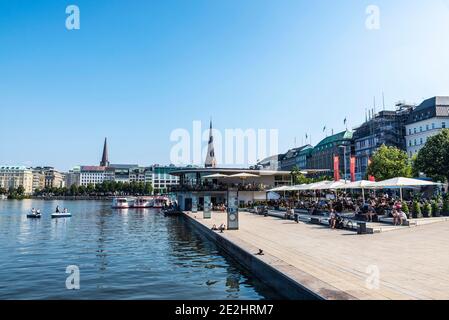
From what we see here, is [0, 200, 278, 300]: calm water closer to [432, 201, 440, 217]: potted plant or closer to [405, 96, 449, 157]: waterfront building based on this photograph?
[432, 201, 440, 217]: potted plant

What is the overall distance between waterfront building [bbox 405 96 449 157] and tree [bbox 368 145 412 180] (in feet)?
72.2

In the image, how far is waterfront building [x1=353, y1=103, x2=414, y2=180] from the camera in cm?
10756

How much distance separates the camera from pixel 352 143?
449ft

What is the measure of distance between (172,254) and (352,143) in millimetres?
123836

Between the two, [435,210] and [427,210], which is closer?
[427,210]

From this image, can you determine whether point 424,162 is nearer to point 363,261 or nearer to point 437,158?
point 437,158

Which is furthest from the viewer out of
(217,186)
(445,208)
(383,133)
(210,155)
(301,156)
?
(301,156)

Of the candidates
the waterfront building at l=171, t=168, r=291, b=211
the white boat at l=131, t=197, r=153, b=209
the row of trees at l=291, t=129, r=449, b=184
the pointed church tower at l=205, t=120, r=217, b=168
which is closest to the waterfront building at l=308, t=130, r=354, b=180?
the pointed church tower at l=205, t=120, r=217, b=168

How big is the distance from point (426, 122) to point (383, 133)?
55.5 ft

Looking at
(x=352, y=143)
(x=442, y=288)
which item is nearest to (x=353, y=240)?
(x=442, y=288)

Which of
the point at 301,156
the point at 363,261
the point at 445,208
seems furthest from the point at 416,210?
the point at 301,156

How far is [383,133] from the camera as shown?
4289 inches
